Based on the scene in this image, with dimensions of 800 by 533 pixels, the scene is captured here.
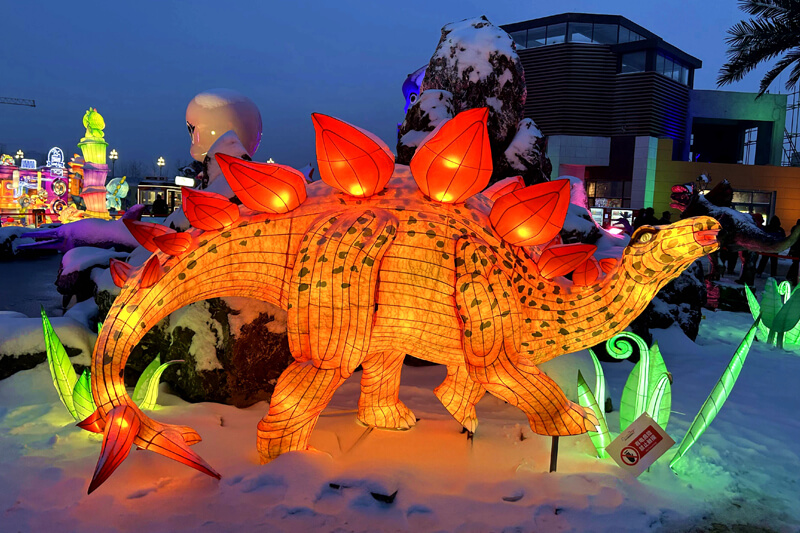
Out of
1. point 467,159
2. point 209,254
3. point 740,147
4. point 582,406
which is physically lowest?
point 582,406

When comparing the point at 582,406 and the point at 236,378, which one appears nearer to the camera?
the point at 582,406

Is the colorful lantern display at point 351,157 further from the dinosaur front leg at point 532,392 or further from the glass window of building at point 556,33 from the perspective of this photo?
the glass window of building at point 556,33

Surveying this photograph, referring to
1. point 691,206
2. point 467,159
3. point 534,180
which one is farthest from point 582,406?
point 691,206

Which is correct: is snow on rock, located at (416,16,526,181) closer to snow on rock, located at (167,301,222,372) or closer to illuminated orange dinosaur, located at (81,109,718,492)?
illuminated orange dinosaur, located at (81,109,718,492)

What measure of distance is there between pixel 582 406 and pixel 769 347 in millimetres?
4185

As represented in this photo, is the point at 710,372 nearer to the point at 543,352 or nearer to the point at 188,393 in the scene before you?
the point at 543,352

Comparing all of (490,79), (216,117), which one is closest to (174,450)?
(216,117)

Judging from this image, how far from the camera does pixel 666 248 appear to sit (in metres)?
2.41

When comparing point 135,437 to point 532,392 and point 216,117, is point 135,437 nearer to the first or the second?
point 532,392

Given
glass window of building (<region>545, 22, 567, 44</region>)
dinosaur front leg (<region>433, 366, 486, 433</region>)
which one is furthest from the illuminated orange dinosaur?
glass window of building (<region>545, 22, 567, 44</region>)

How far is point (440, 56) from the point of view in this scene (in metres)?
6.03

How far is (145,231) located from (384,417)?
5.67ft

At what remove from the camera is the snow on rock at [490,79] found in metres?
5.81

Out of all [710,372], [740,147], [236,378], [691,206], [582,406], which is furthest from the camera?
[740,147]
